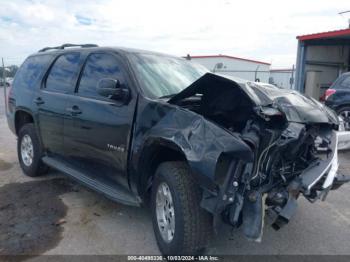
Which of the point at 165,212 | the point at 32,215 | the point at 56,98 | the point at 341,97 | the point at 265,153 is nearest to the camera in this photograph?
the point at 265,153

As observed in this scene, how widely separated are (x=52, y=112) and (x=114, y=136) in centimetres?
146

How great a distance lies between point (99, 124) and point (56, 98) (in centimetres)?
114

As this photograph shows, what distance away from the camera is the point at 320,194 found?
3.06 meters

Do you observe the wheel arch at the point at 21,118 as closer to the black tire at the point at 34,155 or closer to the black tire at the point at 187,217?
the black tire at the point at 34,155

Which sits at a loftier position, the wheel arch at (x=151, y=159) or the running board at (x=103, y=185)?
Result: the wheel arch at (x=151, y=159)

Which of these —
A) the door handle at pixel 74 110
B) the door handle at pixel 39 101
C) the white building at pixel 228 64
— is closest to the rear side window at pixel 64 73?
the door handle at pixel 39 101

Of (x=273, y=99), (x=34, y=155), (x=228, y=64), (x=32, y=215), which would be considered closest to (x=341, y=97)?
(x=273, y=99)

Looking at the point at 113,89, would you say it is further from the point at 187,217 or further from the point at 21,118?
the point at 21,118

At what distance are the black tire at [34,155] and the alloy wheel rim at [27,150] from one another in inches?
1.7

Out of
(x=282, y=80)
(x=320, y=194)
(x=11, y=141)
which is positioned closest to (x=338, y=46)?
(x=282, y=80)

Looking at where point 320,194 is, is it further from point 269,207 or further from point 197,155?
point 197,155

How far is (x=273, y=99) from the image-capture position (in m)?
3.11

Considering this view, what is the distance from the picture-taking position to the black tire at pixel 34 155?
Result: 207 inches

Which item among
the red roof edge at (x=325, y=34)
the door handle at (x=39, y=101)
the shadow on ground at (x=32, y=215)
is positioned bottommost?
the shadow on ground at (x=32, y=215)
